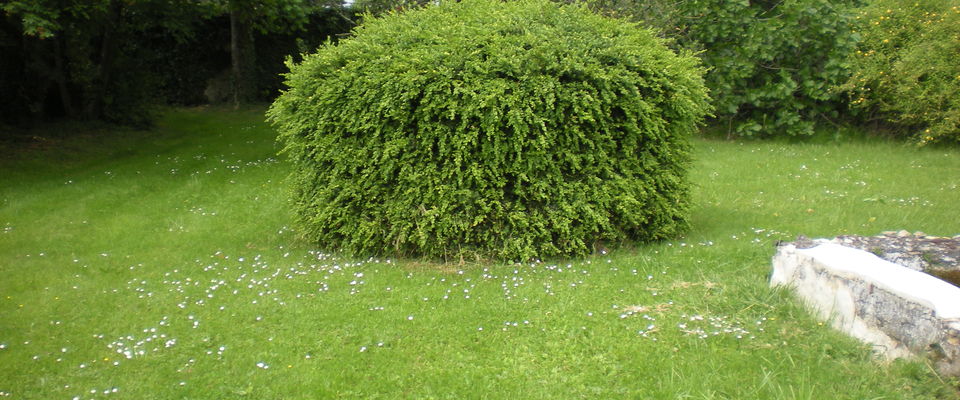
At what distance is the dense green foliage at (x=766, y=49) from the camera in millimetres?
12102

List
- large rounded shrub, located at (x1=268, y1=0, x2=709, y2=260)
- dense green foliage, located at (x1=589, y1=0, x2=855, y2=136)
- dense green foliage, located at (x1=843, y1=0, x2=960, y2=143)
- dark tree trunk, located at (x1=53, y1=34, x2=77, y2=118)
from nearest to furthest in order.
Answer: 1. large rounded shrub, located at (x1=268, y1=0, x2=709, y2=260)
2. dense green foliage, located at (x1=843, y1=0, x2=960, y2=143)
3. dense green foliage, located at (x1=589, y1=0, x2=855, y2=136)
4. dark tree trunk, located at (x1=53, y1=34, x2=77, y2=118)

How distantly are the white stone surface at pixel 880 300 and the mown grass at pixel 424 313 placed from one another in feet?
0.39

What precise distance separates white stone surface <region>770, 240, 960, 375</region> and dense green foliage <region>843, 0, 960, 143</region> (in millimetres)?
7895

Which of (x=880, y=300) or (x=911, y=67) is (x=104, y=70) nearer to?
(x=880, y=300)

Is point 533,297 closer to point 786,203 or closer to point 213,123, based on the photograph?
point 786,203

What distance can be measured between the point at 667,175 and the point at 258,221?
4.98m

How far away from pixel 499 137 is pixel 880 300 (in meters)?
3.13

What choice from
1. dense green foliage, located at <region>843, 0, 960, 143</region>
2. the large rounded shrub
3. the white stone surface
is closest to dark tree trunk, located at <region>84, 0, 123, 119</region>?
the large rounded shrub

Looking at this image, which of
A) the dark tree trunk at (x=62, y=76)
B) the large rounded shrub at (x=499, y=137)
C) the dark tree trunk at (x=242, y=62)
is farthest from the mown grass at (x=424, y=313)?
the dark tree trunk at (x=242, y=62)

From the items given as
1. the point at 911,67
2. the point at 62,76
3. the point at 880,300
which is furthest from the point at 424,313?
the point at 62,76

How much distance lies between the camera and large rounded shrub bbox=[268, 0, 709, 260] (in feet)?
19.3

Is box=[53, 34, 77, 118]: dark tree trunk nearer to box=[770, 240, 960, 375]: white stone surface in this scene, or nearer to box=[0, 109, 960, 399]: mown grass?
box=[0, 109, 960, 399]: mown grass

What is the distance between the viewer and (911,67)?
36.2ft

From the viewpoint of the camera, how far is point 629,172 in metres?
6.13
